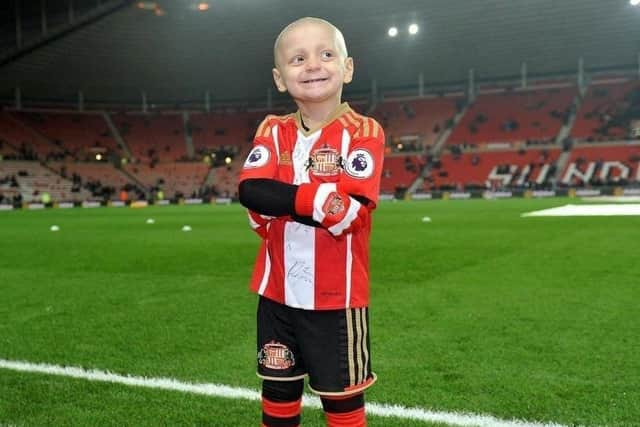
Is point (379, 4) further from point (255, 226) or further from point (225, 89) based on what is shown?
point (255, 226)

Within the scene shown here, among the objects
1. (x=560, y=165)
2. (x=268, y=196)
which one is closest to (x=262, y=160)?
(x=268, y=196)

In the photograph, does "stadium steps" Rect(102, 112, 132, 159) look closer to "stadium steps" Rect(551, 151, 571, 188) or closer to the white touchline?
"stadium steps" Rect(551, 151, 571, 188)

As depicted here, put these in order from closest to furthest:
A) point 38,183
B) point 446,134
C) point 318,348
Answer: point 318,348
point 38,183
point 446,134

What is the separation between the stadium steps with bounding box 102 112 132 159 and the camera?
51125 mm

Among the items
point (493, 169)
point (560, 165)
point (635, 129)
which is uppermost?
point (635, 129)

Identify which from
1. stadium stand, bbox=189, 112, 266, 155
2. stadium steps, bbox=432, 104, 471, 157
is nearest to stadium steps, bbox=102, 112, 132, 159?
stadium stand, bbox=189, 112, 266, 155

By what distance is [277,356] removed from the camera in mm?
2096

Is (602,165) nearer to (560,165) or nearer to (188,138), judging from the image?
(560,165)

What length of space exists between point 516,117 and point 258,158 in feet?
153

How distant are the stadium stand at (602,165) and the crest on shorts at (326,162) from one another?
122ft

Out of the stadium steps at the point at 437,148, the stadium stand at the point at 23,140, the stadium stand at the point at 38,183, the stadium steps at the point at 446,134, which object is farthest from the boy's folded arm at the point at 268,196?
the stadium stand at the point at 23,140

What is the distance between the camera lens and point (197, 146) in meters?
52.9

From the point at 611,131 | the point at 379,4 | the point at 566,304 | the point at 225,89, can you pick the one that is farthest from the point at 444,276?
the point at 225,89

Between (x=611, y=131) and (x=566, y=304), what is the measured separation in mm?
40767
